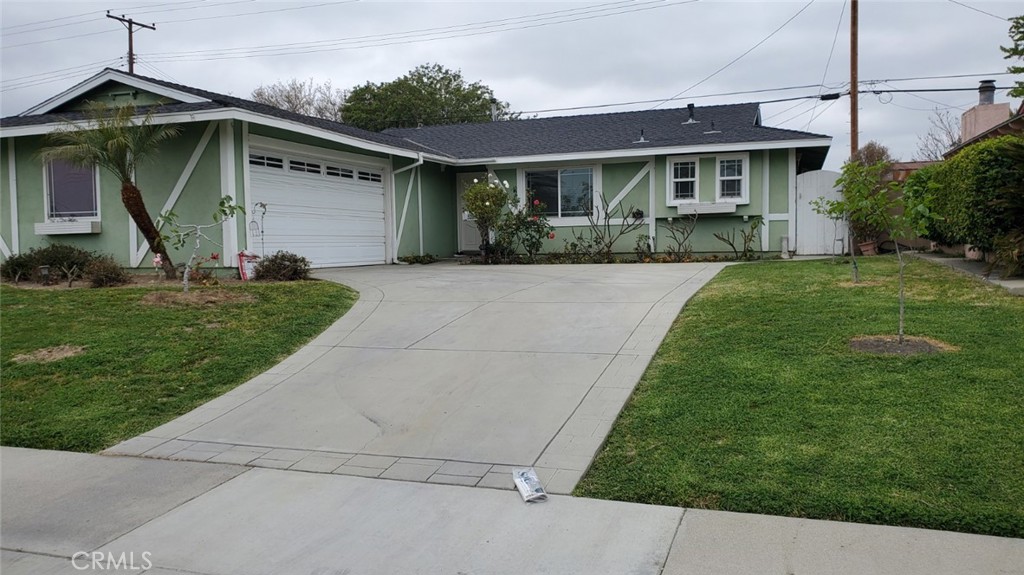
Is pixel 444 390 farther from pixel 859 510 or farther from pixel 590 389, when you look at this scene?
pixel 859 510

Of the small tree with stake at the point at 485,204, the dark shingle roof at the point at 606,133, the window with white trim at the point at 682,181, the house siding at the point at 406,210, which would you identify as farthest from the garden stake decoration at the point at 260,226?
the window with white trim at the point at 682,181

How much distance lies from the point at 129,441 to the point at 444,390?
8.44 ft

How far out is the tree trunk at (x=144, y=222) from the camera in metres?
11.7

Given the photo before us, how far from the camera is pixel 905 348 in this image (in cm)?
609

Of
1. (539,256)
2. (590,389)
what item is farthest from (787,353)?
(539,256)

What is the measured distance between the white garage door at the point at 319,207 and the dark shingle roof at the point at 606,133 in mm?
3794

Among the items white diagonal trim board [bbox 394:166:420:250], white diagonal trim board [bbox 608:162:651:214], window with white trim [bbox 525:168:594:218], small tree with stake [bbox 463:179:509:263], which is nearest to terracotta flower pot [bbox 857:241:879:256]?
white diagonal trim board [bbox 608:162:651:214]

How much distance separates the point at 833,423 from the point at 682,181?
13292 mm

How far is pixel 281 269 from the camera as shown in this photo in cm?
1211

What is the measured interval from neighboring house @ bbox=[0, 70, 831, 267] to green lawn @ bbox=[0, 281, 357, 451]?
11.0ft

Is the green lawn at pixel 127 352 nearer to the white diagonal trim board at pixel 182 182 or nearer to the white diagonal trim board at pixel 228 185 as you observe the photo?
the white diagonal trim board at pixel 228 185

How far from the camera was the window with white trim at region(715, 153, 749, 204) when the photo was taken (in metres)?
16.8

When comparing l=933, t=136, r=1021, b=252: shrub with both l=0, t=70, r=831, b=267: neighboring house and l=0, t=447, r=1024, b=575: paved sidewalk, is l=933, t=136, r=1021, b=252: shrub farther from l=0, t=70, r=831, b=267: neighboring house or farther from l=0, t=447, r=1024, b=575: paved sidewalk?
l=0, t=447, r=1024, b=575: paved sidewalk

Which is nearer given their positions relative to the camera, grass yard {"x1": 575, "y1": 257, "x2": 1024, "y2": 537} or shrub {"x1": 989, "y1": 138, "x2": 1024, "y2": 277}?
grass yard {"x1": 575, "y1": 257, "x2": 1024, "y2": 537}
